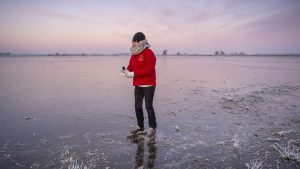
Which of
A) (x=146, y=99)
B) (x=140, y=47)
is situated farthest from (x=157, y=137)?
(x=140, y=47)

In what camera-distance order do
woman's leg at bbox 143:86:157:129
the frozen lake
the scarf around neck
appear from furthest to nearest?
woman's leg at bbox 143:86:157:129
the scarf around neck
the frozen lake

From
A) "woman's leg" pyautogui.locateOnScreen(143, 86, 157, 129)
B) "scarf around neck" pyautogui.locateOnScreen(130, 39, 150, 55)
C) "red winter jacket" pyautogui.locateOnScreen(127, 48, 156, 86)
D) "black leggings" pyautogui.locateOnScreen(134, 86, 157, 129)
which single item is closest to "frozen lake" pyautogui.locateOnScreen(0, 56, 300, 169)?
"woman's leg" pyautogui.locateOnScreen(143, 86, 157, 129)

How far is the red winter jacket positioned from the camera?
5.48m

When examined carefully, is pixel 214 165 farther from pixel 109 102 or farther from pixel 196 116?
pixel 109 102

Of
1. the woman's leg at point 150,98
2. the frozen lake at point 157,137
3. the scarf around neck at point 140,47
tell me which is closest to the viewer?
the frozen lake at point 157,137

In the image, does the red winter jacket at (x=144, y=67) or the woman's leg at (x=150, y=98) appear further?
the woman's leg at (x=150, y=98)

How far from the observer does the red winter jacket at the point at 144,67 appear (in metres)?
5.48

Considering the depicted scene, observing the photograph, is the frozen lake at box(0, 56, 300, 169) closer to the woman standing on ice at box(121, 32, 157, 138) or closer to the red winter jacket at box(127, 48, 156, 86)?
the woman standing on ice at box(121, 32, 157, 138)

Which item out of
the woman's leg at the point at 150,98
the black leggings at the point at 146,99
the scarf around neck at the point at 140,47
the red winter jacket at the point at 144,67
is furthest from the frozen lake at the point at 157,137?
the scarf around neck at the point at 140,47

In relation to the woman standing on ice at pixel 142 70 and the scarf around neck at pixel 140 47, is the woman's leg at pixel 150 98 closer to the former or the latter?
the woman standing on ice at pixel 142 70

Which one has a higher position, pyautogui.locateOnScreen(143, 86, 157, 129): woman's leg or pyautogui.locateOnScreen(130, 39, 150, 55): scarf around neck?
pyautogui.locateOnScreen(130, 39, 150, 55): scarf around neck

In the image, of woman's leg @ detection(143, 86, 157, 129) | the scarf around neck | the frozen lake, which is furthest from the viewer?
woman's leg @ detection(143, 86, 157, 129)

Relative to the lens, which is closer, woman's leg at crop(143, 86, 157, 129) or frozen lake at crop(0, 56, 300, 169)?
frozen lake at crop(0, 56, 300, 169)

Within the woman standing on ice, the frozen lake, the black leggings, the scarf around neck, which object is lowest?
the frozen lake
